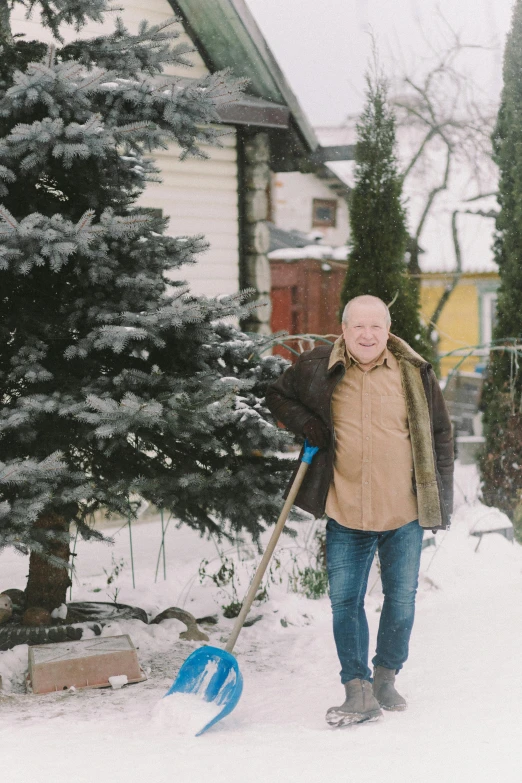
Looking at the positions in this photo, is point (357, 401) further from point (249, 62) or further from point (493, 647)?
point (249, 62)

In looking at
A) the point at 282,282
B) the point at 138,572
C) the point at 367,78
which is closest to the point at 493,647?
the point at 138,572

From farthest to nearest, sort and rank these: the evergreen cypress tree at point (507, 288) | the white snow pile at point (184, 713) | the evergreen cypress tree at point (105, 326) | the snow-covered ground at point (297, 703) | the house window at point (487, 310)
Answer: the house window at point (487, 310) < the evergreen cypress tree at point (507, 288) < the evergreen cypress tree at point (105, 326) < the white snow pile at point (184, 713) < the snow-covered ground at point (297, 703)

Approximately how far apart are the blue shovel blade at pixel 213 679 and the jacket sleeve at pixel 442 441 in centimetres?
109

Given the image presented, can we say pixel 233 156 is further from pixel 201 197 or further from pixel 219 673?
pixel 219 673

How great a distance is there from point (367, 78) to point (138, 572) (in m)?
4.25

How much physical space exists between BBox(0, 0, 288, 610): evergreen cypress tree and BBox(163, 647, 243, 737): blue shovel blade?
2.51 ft

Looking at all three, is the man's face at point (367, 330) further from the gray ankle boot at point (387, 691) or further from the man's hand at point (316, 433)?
the gray ankle boot at point (387, 691)

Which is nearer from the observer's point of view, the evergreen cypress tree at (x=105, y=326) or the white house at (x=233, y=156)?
the evergreen cypress tree at (x=105, y=326)

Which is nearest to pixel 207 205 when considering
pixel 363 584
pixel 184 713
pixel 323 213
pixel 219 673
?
pixel 363 584

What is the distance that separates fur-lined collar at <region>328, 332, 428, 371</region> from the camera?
145 inches

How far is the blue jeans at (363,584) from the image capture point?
3674 millimetres

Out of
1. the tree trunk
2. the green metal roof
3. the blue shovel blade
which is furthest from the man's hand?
the green metal roof

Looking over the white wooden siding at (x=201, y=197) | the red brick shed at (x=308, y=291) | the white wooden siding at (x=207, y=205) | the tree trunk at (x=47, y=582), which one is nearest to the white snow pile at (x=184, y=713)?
the tree trunk at (x=47, y=582)

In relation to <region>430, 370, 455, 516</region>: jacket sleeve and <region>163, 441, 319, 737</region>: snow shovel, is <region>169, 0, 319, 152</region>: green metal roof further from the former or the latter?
<region>163, 441, 319, 737</region>: snow shovel
